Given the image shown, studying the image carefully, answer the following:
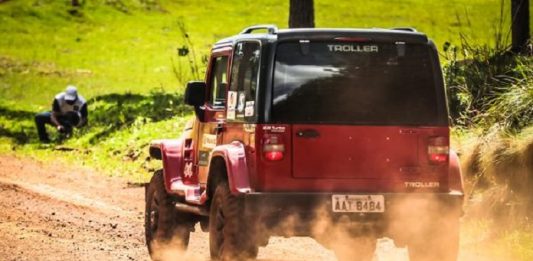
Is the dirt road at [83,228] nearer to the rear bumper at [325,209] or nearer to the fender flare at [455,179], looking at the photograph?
the fender flare at [455,179]

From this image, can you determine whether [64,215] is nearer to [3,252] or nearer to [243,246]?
[3,252]

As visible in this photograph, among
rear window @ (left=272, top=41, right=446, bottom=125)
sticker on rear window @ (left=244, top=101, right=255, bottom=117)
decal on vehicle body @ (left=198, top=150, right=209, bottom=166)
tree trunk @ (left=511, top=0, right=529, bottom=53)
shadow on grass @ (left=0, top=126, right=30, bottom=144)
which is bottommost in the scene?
shadow on grass @ (left=0, top=126, right=30, bottom=144)

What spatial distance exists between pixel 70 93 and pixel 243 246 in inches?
760

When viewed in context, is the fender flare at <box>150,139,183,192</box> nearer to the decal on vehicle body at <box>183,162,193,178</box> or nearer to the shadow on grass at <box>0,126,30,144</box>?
the decal on vehicle body at <box>183,162,193,178</box>

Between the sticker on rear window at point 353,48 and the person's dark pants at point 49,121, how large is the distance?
1922 cm

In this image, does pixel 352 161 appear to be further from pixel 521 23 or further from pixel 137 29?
pixel 137 29

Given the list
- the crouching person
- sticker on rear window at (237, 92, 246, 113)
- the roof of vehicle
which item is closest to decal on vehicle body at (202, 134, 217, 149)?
sticker on rear window at (237, 92, 246, 113)

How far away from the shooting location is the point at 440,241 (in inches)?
385

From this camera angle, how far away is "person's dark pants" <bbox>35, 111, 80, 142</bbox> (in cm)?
2820

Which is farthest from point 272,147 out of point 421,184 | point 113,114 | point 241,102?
point 113,114

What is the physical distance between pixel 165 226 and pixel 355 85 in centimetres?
295

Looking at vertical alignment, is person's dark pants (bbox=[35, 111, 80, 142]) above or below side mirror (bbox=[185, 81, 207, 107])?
below

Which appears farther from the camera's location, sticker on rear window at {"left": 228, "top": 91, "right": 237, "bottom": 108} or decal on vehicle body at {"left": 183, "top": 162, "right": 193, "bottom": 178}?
decal on vehicle body at {"left": 183, "top": 162, "right": 193, "bottom": 178}

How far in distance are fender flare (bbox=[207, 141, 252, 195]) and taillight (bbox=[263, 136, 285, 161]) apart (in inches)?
9.2
